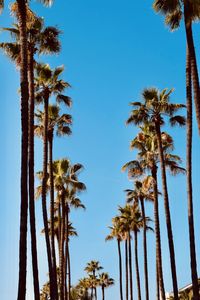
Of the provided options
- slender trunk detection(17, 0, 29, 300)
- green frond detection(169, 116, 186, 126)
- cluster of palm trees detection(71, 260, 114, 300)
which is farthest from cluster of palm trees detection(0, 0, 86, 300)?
cluster of palm trees detection(71, 260, 114, 300)

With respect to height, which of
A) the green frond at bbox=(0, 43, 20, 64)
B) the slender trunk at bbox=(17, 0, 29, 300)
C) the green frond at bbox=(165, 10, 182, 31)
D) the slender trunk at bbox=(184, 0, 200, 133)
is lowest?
the slender trunk at bbox=(17, 0, 29, 300)

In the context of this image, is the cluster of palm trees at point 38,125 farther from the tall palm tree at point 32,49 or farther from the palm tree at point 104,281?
the palm tree at point 104,281

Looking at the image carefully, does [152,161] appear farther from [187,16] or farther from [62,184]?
[187,16]

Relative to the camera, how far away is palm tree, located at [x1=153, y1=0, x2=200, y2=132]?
2067cm

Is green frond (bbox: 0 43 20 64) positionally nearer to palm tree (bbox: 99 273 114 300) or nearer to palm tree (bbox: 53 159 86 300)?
palm tree (bbox: 53 159 86 300)

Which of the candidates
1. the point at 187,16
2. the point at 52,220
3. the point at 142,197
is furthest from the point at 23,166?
the point at 142,197

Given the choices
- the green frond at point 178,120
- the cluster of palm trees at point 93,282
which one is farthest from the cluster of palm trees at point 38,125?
the cluster of palm trees at point 93,282

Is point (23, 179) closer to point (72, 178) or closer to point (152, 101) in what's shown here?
point (152, 101)

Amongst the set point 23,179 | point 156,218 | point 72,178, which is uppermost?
point 72,178

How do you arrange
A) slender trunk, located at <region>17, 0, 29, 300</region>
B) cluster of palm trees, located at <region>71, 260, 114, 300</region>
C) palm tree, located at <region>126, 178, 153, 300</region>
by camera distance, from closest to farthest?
slender trunk, located at <region>17, 0, 29, 300</region> < palm tree, located at <region>126, 178, 153, 300</region> < cluster of palm trees, located at <region>71, 260, 114, 300</region>

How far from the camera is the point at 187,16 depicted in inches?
858

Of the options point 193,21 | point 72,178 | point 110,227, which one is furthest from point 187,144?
point 110,227

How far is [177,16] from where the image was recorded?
23484 mm

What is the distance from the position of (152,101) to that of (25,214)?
54.3 feet
